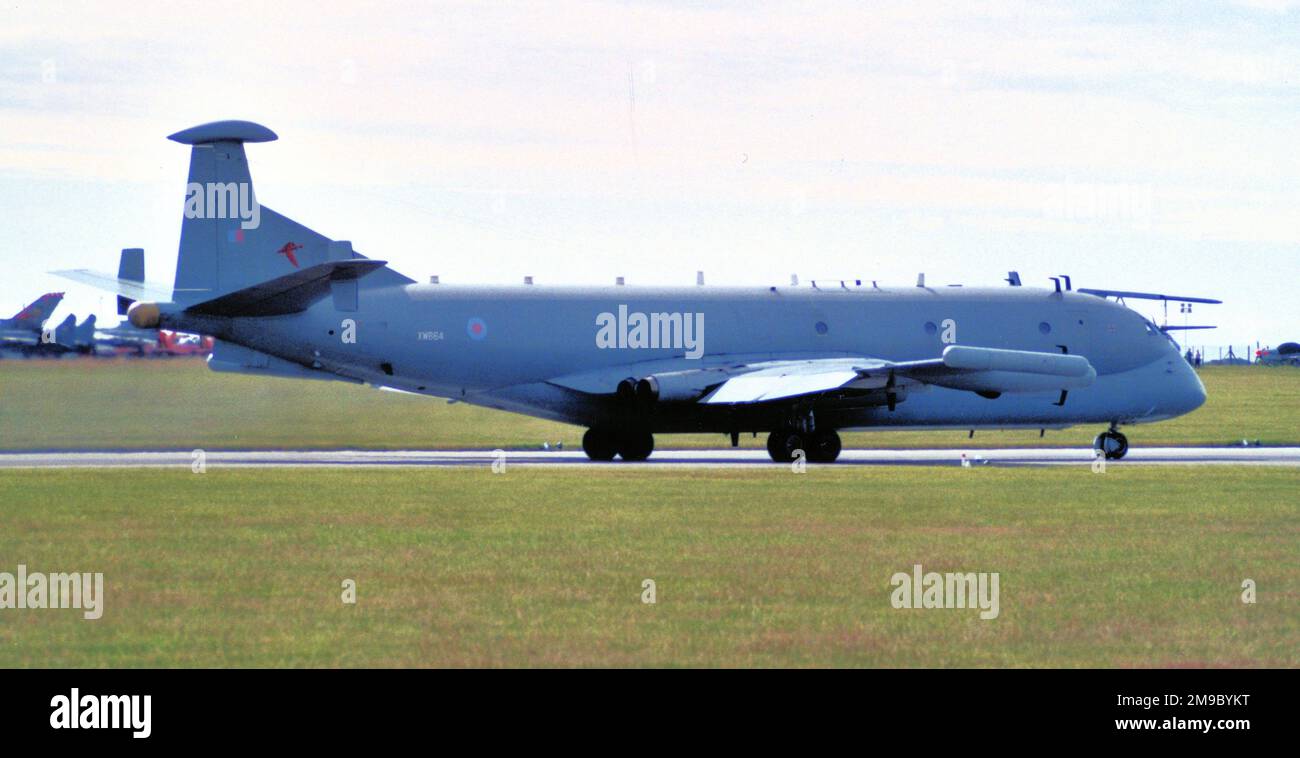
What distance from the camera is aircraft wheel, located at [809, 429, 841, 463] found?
3997 cm

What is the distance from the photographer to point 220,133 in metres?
38.0

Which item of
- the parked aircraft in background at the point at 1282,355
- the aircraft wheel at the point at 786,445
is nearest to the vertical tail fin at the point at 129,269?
the aircraft wheel at the point at 786,445

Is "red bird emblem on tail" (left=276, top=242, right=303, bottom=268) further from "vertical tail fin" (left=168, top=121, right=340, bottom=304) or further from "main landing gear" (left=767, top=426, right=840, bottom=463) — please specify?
"main landing gear" (left=767, top=426, right=840, bottom=463)

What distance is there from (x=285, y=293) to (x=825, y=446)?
1246 cm

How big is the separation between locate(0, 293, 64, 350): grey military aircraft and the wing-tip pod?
3296cm

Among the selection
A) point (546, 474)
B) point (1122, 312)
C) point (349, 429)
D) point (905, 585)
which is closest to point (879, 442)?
point (1122, 312)

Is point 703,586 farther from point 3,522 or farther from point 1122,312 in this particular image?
point 1122,312

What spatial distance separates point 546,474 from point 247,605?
1838cm

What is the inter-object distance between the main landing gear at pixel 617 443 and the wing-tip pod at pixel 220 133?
10015 millimetres

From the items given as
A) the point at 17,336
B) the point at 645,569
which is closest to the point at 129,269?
the point at 645,569

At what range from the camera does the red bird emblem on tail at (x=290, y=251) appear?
39.3 m

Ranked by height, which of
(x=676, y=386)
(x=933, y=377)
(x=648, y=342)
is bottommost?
(x=676, y=386)

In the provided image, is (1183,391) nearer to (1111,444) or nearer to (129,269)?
(1111,444)

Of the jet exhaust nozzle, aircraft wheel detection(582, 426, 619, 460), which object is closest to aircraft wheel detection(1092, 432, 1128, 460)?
the jet exhaust nozzle
